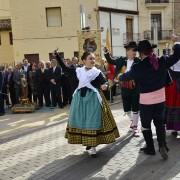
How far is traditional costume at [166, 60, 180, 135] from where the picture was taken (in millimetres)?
8000

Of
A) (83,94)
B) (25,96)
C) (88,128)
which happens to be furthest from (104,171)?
(25,96)

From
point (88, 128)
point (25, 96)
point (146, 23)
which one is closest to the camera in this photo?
point (88, 128)

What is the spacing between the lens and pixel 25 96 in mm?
14625

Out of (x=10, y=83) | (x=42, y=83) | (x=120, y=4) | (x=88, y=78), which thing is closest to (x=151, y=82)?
(x=88, y=78)

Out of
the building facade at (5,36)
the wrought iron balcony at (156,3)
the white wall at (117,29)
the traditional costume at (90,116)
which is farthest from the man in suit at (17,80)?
the wrought iron balcony at (156,3)

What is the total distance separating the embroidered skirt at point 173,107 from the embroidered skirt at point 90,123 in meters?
1.46

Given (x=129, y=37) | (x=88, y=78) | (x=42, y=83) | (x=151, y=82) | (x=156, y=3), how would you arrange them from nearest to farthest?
1. (x=151, y=82)
2. (x=88, y=78)
3. (x=42, y=83)
4. (x=129, y=37)
5. (x=156, y=3)

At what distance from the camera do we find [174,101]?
8086 mm

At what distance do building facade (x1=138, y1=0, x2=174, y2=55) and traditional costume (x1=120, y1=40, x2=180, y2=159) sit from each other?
31583 millimetres

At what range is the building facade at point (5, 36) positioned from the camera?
37.5 m

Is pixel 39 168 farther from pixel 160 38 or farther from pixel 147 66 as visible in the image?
pixel 160 38

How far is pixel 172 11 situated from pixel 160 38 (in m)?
2.87

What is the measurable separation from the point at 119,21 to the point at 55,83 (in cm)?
2105

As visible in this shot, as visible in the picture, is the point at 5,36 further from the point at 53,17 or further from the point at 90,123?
the point at 90,123
